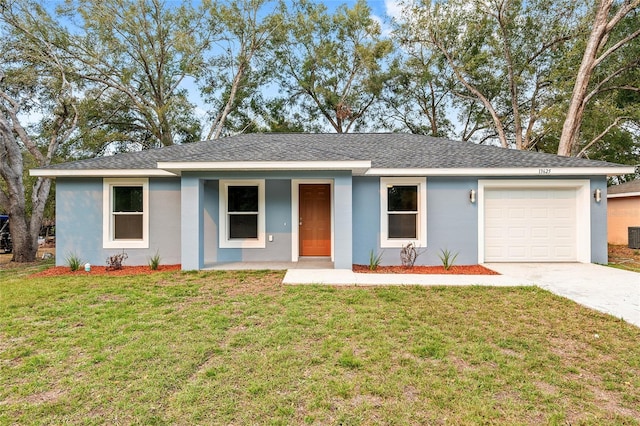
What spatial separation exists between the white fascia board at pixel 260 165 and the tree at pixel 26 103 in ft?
22.8

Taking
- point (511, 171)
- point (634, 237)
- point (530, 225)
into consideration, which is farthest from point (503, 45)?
point (530, 225)

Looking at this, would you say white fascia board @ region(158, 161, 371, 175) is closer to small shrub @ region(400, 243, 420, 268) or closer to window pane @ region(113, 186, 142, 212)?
window pane @ region(113, 186, 142, 212)

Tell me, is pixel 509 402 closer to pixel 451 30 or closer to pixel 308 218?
pixel 308 218

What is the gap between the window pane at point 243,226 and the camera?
27.7ft

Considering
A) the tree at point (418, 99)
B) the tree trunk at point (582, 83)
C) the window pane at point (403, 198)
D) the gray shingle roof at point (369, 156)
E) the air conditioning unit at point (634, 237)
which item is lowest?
the air conditioning unit at point (634, 237)

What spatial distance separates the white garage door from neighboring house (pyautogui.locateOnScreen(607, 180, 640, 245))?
7.92 meters

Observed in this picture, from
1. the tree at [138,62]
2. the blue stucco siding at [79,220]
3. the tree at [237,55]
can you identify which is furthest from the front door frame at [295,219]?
the tree at [237,55]

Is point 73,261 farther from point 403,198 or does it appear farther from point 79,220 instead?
point 403,198

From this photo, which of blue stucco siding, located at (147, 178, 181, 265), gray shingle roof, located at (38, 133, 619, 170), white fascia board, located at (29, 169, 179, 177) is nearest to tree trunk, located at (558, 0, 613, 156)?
gray shingle roof, located at (38, 133, 619, 170)

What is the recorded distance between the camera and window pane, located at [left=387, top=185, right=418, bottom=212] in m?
8.12

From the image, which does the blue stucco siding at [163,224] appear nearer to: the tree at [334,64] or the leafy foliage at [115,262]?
the leafy foliage at [115,262]

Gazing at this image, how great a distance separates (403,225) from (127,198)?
7439 millimetres

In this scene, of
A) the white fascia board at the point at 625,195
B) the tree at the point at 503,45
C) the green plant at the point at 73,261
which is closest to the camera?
the green plant at the point at 73,261

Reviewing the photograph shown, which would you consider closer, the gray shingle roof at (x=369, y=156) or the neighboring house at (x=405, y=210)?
the gray shingle roof at (x=369, y=156)
